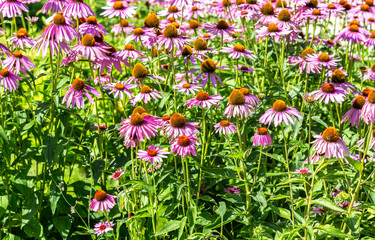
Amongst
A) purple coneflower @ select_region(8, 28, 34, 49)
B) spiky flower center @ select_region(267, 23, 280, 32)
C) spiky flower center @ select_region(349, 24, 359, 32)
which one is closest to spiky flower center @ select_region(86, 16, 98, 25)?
purple coneflower @ select_region(8, 28, 34, 49)

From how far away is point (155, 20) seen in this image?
108 inches

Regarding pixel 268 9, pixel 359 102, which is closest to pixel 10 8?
pixel 268 9

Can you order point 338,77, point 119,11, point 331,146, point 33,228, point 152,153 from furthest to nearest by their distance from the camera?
point 119,11, point 338,77, point 33,228, point 152,153, point 331,146

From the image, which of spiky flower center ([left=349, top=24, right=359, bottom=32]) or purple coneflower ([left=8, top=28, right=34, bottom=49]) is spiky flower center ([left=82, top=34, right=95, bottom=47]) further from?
spiky flower center ([left=349, top=24, right=359, bottom=32])

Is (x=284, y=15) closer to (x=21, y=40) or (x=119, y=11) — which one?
(x=119, y=11)

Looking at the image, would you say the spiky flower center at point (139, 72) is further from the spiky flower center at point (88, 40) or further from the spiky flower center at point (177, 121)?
the spiky flower center at point (177, 121)

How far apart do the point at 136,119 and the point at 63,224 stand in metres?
0.95

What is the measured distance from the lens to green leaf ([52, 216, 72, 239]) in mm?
2451

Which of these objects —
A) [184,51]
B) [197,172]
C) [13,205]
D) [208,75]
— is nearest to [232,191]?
[197,172]

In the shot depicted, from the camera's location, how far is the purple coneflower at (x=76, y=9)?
2.27 meters

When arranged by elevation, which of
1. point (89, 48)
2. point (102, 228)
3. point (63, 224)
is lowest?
point (63, 224)

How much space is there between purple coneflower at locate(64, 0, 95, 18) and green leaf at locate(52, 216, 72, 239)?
1.13m

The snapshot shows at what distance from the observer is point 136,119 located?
1.92m

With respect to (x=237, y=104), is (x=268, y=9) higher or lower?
higher
